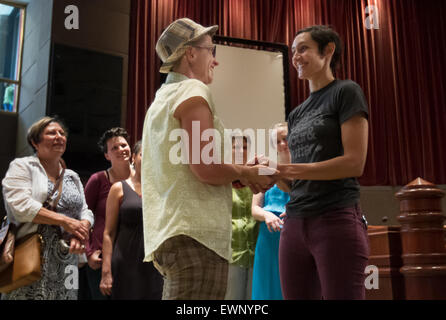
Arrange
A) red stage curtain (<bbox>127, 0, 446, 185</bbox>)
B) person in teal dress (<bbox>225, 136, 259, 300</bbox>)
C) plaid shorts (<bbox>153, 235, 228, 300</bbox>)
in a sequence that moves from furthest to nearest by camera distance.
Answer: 1. red stage curtain (<bbox>127, 0, 446, 185</bbox>)
2. person in teal dress (<bbox>225, 136, 259, 300</bbox>)
3. plaid shorts (<bbox>153, 235, 228, 300</bbox>)

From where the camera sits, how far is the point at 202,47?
1470mm

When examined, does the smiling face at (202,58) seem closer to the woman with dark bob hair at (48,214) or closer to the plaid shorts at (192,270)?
the plaid shorts at (192,270)

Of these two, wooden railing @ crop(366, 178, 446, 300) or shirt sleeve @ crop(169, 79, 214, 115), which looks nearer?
shirt sleeve @ crop(169, 79, 214, 115)

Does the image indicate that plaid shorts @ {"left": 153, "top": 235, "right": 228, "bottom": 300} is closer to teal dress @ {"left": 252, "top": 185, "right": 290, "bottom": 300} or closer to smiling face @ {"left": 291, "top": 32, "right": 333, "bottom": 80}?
smiling face @ {"left": 291, "top": 32, "right": 333, "bottom": 80}

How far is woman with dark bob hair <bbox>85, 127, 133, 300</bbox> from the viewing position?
118 inches

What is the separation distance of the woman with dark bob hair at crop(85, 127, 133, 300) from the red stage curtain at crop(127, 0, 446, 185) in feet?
8.86

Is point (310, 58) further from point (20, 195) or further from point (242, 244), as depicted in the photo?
point (20, 195)

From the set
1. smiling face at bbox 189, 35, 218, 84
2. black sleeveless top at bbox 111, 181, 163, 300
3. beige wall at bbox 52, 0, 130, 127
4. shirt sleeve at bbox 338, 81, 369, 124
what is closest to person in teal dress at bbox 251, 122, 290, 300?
black sleeveless top at bbox 111, 181, 163, 300

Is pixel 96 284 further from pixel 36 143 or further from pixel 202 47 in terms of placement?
pixel 202 47

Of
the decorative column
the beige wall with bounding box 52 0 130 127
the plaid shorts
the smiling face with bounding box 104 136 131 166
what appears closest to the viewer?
the plaid shorts

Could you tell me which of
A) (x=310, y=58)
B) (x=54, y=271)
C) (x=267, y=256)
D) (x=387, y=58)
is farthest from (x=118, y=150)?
(x=387, y=58)

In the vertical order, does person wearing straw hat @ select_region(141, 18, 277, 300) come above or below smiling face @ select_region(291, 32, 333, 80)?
below

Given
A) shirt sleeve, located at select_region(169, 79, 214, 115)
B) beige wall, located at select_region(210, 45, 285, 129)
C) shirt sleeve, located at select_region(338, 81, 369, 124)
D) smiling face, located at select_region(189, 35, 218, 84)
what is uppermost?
beige wall, located at select_region(210, 45, 285, 129)

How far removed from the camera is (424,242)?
2186mm
